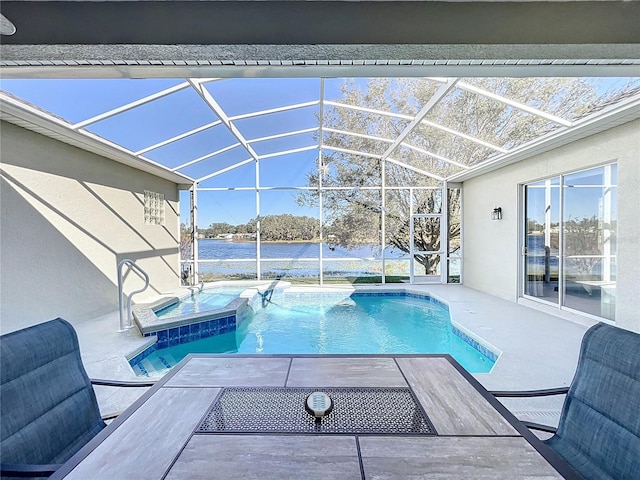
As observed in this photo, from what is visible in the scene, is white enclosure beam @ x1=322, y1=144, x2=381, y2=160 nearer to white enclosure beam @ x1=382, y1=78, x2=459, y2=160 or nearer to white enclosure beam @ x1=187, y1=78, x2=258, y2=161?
white enclosure beam @ x1=382, y1=78, x2=459, y2=160

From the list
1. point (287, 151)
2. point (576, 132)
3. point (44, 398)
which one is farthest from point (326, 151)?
point (44, 398)

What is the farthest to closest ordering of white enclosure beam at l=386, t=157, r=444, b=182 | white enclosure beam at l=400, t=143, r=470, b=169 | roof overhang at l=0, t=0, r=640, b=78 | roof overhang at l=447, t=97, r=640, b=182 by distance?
white enclosure beam at l=386, t=157, r=444, b=182
white enclosure beam at l=400, t=143, r=470, b=169
roof overhang at l=447, t=97, r=640, b=182
roof overhang at l=0, t=0, r=640, b=78

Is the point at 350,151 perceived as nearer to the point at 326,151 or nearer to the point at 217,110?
the point at 326,151

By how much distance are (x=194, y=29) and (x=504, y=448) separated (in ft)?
9.25

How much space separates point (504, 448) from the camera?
1.30 m

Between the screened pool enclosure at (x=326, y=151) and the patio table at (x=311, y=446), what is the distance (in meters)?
3.89

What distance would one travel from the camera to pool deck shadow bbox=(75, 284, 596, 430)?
3.08m

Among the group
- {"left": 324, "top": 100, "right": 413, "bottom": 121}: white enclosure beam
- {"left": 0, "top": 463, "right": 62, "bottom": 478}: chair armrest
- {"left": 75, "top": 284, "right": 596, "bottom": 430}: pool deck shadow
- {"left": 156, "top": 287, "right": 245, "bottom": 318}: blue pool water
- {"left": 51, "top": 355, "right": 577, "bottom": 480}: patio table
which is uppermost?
{"left": 324, "top": 100, "right": 413, "bottom": 121}: white enclosure beam

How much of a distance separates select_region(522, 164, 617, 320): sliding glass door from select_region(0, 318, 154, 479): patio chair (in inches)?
240

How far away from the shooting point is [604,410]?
1.66m

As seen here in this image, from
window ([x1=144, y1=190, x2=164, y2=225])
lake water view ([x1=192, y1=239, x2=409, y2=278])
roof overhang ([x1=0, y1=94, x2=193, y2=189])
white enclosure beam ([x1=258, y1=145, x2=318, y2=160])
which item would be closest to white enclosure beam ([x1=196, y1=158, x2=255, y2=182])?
white enclosure beam ([x1=258, y1=145, x2=318, y2=160])

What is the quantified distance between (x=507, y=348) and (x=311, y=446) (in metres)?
3.82

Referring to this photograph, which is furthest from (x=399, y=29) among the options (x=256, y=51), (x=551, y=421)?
(x=551, y=421)

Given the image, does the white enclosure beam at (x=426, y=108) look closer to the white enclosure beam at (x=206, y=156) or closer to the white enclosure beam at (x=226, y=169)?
the white enclosure beam at (x=206, y=156)
